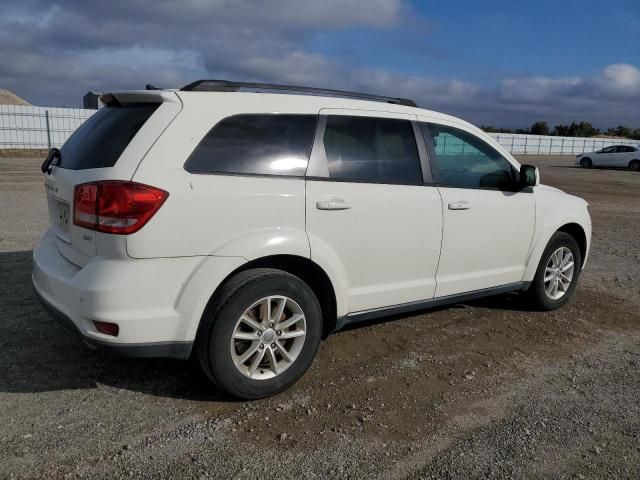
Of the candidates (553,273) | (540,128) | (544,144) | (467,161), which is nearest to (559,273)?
(553,273)

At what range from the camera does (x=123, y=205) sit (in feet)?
9.82

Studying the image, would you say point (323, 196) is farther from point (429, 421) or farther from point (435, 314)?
point (435, 314)

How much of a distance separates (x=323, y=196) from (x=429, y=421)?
1.53 m

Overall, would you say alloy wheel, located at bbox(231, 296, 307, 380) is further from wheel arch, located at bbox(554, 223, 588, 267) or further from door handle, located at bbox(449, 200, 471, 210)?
wheel arch, located at bbox(554, 223, 588, 267)

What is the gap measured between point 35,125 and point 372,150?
1150 inches

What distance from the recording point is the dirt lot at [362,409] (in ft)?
9.47

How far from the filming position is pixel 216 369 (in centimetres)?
329

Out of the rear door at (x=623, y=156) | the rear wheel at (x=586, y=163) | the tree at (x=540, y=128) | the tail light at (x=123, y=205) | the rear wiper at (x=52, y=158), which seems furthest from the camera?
the tree at (x=540, y=128)

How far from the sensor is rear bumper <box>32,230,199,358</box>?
301cm

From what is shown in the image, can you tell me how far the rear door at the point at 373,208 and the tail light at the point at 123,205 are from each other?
100 centimetres

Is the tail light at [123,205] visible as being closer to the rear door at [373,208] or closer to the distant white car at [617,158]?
the rear door at [373,208]

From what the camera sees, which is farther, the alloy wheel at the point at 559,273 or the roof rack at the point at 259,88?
the alloy wheel at the point at 559,273

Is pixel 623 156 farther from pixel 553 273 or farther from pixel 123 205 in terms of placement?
pixel 123 205

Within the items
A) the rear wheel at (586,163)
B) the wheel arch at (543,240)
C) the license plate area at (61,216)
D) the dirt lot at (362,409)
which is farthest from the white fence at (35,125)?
the rear wheel at (586,163)
